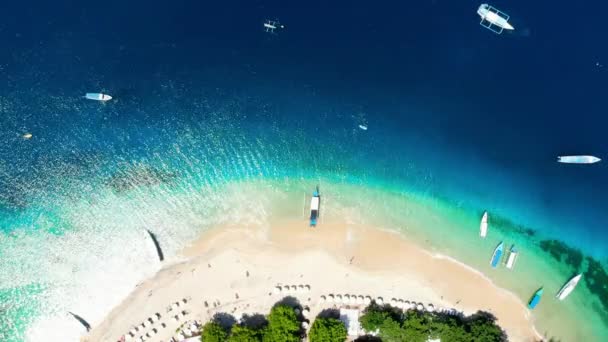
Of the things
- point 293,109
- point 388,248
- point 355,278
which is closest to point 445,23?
point 293,109

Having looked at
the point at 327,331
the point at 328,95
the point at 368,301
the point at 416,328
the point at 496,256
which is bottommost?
the point at 327,331

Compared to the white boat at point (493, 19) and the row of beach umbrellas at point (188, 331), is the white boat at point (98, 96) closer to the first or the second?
the row of beach umbrellas at point (188, 331)

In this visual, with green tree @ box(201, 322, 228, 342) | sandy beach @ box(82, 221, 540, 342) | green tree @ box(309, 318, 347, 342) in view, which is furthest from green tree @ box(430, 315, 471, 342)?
green tree @ box(201, 322, 228, 342)

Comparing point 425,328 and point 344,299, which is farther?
point 344,299

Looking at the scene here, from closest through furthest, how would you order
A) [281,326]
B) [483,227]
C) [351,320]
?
[281,326], [351,320], [483,227]

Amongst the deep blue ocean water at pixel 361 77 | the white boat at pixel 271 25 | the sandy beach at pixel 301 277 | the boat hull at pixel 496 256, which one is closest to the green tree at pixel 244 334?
the sandy beach at pixel 301 277

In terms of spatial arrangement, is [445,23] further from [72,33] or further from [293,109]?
[72,33]

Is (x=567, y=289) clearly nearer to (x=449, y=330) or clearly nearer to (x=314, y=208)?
(x=449, y=330)

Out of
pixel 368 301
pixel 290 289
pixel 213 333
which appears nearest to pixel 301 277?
pixel 290 289
